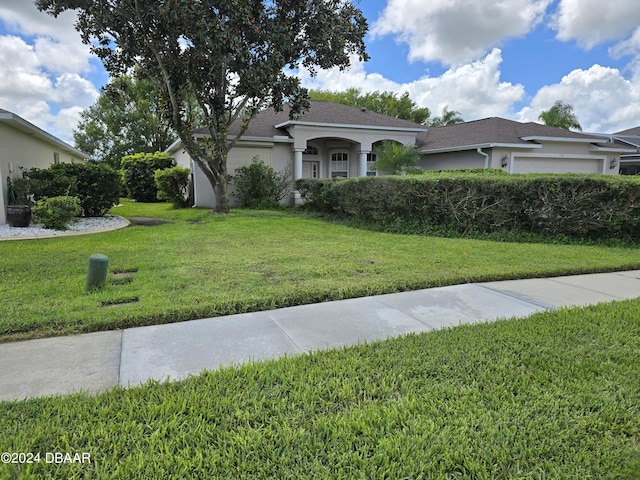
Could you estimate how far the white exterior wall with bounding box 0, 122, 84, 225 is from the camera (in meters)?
10.2

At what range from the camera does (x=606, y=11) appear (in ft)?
38.7

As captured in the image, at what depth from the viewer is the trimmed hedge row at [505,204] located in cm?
821

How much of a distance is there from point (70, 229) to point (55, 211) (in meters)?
0.57

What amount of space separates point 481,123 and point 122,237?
18.2 m

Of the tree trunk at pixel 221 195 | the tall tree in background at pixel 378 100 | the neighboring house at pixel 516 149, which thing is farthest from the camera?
the tall tree in background at pixel 378 100

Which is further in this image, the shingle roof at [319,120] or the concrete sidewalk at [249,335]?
the shingle roof at [319,120]

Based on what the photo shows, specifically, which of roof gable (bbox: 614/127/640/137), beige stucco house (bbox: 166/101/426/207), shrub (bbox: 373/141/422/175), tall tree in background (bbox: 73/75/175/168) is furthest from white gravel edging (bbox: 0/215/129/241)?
roof gable (bbox: 614/127/640/137)

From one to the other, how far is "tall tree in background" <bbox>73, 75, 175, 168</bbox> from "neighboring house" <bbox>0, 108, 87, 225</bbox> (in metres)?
24.3

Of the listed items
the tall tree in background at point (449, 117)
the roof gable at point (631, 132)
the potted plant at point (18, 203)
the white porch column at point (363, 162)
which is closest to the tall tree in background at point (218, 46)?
the potted plant at point (18, 203)

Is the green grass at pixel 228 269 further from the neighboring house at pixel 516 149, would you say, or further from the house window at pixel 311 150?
the house window at pixel 311 150

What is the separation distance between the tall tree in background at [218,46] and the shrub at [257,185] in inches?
77.8

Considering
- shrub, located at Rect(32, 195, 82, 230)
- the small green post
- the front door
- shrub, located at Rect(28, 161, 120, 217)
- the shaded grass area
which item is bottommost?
the shaded grass area

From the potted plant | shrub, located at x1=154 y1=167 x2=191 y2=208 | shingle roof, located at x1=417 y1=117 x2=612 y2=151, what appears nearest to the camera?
the potted plant

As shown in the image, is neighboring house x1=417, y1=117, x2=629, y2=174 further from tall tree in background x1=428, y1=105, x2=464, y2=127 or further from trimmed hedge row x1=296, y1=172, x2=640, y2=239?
tall tree in background x1=428, y1=105, x2=464, y2=127
